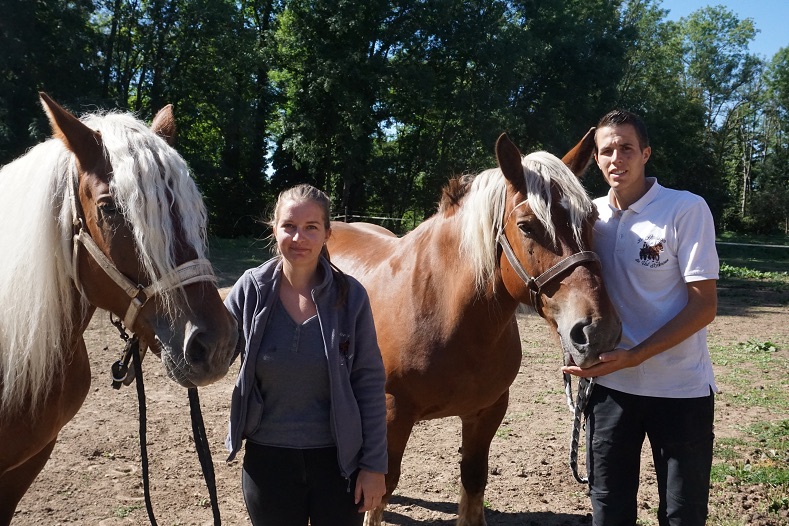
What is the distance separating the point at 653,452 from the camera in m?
2.25

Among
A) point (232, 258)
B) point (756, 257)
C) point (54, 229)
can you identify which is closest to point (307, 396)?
point (54, 229)

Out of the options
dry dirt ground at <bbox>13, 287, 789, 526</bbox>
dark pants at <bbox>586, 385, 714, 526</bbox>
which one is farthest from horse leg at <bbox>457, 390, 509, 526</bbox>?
dark pants at <bbox>586, 385, 714, 526</bbox>

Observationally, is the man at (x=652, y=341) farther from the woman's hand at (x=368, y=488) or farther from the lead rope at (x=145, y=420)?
the lead rope at (x=145, y=420)

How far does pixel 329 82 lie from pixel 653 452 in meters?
19.5

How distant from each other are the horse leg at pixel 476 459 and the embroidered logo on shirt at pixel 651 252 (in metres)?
1.28

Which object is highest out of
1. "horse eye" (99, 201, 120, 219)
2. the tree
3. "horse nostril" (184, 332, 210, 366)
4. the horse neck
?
the tree

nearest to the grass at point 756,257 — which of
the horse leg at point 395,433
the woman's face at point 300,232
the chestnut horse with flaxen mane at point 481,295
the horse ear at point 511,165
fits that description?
the chestnut horse with flaxen mane at point 481,295

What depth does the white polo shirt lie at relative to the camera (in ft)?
6.69

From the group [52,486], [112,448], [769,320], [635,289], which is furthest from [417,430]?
[769,320]

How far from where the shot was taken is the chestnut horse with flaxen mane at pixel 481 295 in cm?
207

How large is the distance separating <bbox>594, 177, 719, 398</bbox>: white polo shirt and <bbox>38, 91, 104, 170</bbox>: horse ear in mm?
1830

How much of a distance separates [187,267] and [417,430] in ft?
11.8

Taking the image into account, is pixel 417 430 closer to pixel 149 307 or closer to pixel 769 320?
pixel 149 307

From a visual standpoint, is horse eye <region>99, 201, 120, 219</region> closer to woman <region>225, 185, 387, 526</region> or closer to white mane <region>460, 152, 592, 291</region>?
woman <region>225, 185, 387, 526</region>
